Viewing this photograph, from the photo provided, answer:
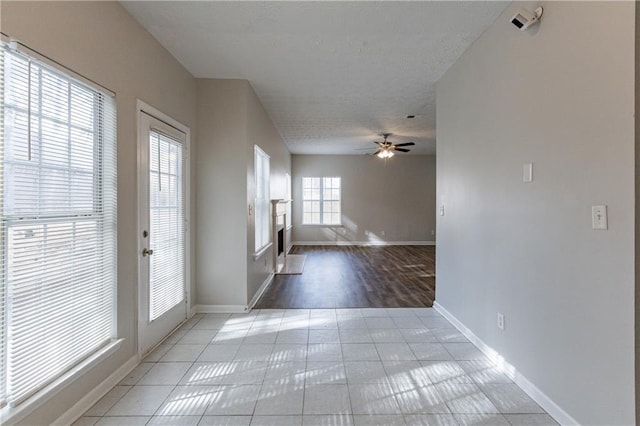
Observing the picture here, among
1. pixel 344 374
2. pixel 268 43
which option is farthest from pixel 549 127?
pixel 268 43

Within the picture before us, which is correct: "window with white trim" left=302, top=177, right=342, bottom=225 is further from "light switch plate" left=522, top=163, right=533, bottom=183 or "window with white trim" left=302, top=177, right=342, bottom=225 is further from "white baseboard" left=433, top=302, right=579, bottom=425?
"light switch plate" left=522, top=163, right=533, bottom=183

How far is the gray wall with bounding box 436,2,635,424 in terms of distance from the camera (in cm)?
140

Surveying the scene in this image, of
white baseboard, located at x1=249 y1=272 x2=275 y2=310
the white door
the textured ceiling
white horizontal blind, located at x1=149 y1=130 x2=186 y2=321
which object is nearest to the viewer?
the textured ceiling

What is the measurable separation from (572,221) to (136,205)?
9.40 ft

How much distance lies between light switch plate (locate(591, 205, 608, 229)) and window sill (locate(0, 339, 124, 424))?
2.86 metres

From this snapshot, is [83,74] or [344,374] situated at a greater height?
[83,74]

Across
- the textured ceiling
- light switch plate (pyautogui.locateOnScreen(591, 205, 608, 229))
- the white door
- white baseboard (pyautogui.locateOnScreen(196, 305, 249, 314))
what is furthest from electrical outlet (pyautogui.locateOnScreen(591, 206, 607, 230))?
white baseboard (pyautogui.locateOnScreen(196, 305, 249, 314))

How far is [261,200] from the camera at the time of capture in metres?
4.76

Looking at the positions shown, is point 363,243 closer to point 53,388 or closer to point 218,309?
point 218,309

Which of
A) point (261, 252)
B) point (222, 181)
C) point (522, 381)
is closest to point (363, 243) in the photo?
point (261, 252)

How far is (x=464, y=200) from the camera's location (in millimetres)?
2898

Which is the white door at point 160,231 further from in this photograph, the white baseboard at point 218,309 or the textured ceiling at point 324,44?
the textured ceiling at point 324,44

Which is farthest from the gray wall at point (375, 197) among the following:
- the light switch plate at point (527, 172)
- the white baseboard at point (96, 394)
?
the light switch plate at point (527, 172)

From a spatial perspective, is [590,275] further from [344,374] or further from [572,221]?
[344,374]
